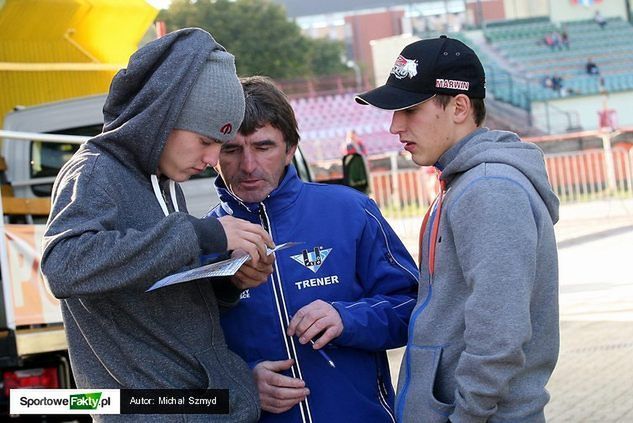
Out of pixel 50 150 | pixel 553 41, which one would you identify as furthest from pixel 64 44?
pixel 553 41

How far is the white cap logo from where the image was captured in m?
3.19

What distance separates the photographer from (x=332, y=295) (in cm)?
345

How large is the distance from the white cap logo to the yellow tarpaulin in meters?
5.49

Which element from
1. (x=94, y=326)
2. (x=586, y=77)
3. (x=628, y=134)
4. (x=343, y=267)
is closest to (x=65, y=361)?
(x=343, y=267)

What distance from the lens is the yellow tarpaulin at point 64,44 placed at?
8508mm

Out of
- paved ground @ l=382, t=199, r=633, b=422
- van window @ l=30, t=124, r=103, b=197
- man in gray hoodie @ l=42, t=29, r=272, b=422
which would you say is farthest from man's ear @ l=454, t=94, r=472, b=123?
van window @ l=30, t=124, r=103, b=197

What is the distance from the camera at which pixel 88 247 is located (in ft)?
8.38

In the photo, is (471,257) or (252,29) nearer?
(471,257)

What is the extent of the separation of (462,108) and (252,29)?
53528mm

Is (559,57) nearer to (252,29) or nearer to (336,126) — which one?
(336,126)

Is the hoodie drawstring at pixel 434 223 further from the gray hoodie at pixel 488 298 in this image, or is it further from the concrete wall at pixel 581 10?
the concrete wall at pixel 581 10

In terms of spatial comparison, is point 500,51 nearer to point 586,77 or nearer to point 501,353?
point 586,77

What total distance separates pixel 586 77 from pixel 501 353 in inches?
1662

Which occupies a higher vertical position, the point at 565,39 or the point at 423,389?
the point at 423,389
